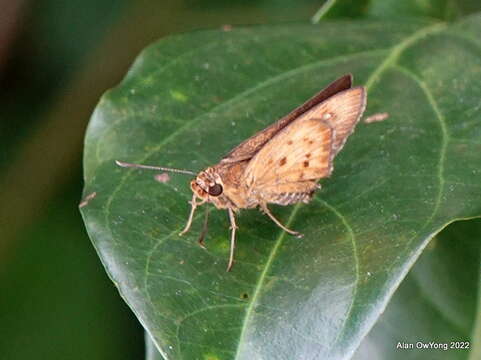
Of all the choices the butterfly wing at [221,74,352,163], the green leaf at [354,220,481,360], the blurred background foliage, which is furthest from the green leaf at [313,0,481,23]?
the green leaf at [354,220,481,360]

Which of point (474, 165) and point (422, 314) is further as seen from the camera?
point (422, 314)

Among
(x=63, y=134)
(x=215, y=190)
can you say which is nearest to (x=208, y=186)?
(x=215, y=190)

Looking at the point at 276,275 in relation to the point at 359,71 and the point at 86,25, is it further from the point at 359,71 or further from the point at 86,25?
the point at 86,25

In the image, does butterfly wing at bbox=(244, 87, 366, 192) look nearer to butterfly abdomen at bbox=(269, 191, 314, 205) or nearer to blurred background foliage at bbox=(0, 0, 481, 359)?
butterfly abdomen at bbox=(269, 191, 314, 205)

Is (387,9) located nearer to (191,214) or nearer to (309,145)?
(309,145)

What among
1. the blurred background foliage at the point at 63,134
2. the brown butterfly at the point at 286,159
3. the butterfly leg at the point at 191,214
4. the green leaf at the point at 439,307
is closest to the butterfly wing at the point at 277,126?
the brown butterfly at the point at 286,159

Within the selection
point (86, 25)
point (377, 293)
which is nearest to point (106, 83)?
point (86, 25)
